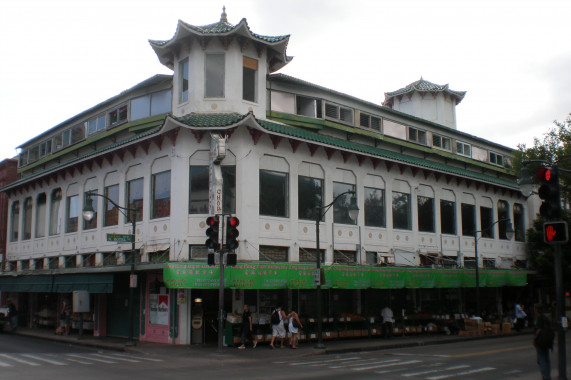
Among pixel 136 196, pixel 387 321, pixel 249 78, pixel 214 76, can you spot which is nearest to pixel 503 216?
pixel 387 321

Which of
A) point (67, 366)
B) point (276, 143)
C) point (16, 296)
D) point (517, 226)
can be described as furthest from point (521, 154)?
point (16, 296)

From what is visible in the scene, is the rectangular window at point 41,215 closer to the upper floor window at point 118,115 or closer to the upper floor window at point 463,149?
the upper floor window at point 118,115

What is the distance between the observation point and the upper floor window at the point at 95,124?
34.7 m

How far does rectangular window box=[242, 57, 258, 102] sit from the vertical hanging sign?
3740mm

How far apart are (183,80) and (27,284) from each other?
16186 millimetres

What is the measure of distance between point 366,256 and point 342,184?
13.7ft

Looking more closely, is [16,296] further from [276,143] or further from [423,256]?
[423,256]

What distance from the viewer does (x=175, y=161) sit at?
26.5m

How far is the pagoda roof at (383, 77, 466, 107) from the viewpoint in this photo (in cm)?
4521

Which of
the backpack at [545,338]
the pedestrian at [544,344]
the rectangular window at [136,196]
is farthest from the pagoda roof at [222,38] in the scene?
the backpack at [545,338]

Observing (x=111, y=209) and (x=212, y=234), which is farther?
(x=111, y=209)

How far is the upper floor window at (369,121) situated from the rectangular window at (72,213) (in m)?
17.8

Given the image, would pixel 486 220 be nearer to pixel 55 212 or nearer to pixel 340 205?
pixel 340 205

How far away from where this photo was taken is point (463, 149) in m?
41.5
